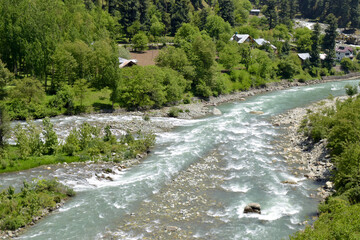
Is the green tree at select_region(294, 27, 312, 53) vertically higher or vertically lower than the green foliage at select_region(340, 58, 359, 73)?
higher

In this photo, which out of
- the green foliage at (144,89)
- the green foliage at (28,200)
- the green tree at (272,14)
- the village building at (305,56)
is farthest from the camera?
the green tree at (272,14)

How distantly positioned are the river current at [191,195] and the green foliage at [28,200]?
3.53 ft

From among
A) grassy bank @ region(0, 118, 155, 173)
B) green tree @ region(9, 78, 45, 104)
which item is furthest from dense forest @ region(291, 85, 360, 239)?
green tree @ region(9, 78, 45, 104)

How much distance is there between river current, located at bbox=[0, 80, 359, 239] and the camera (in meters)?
26.9

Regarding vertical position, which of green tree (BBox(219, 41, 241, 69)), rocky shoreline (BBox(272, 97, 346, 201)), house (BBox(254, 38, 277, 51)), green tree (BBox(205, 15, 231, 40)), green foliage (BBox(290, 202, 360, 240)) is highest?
green tree (BBox(205, 15, 231, 40))

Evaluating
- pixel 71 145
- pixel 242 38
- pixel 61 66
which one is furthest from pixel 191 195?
pixel 242 38

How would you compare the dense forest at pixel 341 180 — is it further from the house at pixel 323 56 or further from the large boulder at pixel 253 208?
the house at pixel 323 56

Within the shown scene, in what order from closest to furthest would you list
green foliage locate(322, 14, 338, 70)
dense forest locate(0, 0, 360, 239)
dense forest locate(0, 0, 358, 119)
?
dense forest locate(0, 0, 360, 239), dense forest locate(0, 0, 358, 119), green foliage locate(322, 14, 338, 70)

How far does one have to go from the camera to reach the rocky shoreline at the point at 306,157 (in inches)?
1379

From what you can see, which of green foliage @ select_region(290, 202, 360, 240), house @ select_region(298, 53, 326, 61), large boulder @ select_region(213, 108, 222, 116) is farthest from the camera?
house @ select_region(298, 53, 326, 61)

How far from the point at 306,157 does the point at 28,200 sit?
32.6 m

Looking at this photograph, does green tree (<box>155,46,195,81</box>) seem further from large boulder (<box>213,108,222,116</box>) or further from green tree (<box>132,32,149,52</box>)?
green tree (<box>132,32,149,52</box>)

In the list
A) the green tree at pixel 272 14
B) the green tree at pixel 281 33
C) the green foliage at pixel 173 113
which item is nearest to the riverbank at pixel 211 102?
the green foliage at pixel 173 113

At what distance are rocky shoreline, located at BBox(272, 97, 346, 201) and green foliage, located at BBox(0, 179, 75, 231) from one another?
25.6 meters
